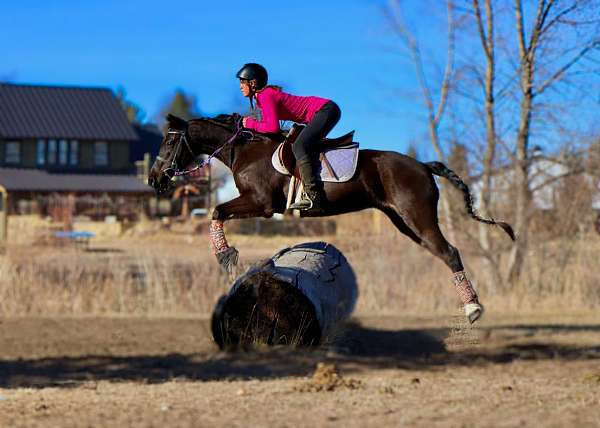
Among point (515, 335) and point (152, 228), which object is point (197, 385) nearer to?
point (515, 335)

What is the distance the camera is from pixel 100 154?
49125mm

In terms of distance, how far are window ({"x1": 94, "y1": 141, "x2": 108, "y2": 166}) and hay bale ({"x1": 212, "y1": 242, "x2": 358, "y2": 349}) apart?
42757 millimetres

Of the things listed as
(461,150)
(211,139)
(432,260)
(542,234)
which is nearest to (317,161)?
(211,139)

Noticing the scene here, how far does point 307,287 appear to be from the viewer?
7266 millimetres

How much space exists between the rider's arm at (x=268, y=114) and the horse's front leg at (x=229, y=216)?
63 cm

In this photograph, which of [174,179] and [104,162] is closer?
[174,179]

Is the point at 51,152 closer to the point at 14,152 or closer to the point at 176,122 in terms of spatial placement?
the point at 14,152

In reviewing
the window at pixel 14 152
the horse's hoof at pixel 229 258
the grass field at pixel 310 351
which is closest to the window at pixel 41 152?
the window at pixel 14 152

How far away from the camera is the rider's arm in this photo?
285 inches

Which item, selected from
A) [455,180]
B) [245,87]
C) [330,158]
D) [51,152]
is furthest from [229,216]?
[51,152]

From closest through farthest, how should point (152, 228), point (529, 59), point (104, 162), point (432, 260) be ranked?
1. point (529, 59)
2. point (432, 260)
3. point (152, 228)
4. point (104, 162)

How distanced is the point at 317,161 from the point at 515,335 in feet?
48.1

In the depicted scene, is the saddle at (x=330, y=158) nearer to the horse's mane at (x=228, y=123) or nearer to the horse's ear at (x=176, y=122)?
the horse's mane at (x=228, y=123)

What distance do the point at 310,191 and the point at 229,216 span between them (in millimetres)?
758
